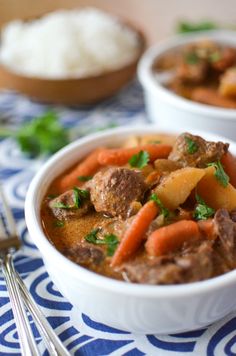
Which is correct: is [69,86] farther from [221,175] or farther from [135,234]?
[135,234]

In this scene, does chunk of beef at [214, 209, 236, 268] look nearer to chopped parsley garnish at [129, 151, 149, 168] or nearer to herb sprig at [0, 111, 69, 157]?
chopped parsley garnish at [129, 151, 149, 168]

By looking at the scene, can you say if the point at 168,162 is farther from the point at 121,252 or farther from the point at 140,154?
the point at 121,252

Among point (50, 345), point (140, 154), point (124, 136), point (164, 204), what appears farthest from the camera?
point (124, 136)

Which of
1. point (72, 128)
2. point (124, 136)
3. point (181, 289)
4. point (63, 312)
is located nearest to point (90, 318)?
point (63, 312)

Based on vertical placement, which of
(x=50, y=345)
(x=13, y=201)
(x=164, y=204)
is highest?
(x=164, y=204)

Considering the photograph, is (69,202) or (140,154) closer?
(69,202)

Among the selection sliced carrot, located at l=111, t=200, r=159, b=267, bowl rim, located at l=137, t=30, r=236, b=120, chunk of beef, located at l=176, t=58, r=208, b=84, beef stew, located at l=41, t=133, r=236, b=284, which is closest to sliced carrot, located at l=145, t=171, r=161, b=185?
beef stew, located at l=41, t=133, r=236, b=284

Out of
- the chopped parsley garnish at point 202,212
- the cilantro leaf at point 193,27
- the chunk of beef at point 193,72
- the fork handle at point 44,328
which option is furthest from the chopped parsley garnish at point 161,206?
the cilantro leaf at point 193,27

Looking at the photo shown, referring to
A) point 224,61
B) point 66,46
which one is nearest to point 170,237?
point 224,61
